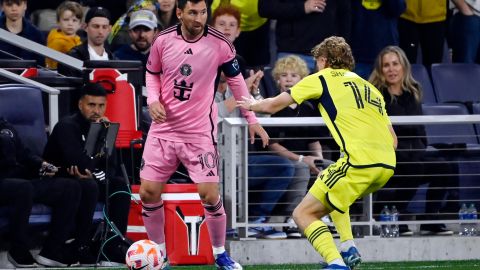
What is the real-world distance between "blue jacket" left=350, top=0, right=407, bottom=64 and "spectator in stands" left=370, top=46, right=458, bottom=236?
1.67 metres

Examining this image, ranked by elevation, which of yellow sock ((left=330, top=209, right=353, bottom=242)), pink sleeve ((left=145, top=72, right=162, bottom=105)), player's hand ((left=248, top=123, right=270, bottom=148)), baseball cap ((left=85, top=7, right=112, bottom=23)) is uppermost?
baseball cap ((left=85, top=7, right=112, bottom=23))

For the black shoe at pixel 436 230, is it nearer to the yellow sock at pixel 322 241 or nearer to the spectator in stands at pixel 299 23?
the spectator in stands at pixel 299 23

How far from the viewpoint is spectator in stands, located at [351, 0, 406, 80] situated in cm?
1642

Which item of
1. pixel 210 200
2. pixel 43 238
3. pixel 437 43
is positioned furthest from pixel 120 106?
pixel 437 43

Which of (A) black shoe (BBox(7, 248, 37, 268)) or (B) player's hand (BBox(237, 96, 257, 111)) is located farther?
(A) black shoe (BBox(7, 248, 37, 268))

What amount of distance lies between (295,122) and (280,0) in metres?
2.35

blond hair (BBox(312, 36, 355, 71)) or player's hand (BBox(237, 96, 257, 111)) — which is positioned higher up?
blond hair (BBox(312, 36, 355, 71))

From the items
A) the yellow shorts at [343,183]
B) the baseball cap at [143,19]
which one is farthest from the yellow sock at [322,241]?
the baseball cap at [143,19]

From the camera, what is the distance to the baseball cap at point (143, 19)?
15.8 metres

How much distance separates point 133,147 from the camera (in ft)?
46.8

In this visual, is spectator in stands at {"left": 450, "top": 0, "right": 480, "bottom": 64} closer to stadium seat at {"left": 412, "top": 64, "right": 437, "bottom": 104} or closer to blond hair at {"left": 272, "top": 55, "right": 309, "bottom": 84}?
stadium seat at {"left": 412, "top": 64, "right": 437, "bottom": 104}

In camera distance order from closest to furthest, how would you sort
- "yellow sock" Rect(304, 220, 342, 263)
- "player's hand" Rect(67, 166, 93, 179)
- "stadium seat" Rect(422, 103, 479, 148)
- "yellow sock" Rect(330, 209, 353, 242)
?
"yellow sock" Rect(304, 220, 342, 263), "yellow sock" Rect(330, 209, 353, 242), "player's hand" Rect(67, 166, 93, 179), "stadium seat" Rect(422, 103, 479, 148)

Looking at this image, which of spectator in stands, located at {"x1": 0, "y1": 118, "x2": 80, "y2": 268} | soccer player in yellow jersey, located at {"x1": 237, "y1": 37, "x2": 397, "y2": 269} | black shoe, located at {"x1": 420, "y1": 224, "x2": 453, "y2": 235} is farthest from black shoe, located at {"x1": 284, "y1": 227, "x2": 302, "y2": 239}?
soccer player in yellow jersey, located at {"x1": 237, "y1": 37, "x2": 397, "y2": 269}

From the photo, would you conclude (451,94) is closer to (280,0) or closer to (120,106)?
(280,0)
